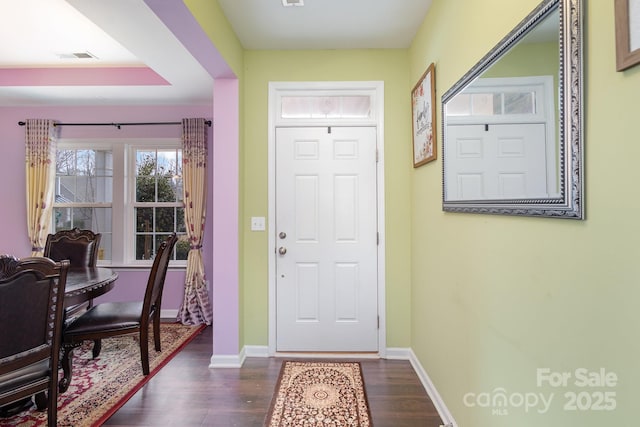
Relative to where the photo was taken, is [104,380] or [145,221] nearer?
[104,380]

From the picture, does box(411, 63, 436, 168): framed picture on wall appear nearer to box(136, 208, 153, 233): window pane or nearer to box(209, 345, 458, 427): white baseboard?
box(209, 345, 458, 427): white baseboard

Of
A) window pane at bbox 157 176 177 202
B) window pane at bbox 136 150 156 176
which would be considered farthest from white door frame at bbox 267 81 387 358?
window pane at bbox 136 150 156 176

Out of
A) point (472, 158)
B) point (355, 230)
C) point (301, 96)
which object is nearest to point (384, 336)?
point (355, 230)

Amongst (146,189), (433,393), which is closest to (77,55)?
(146,189)

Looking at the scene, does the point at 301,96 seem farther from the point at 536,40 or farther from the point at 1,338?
the point at 1,338

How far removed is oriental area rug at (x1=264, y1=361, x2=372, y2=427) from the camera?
1.90 m

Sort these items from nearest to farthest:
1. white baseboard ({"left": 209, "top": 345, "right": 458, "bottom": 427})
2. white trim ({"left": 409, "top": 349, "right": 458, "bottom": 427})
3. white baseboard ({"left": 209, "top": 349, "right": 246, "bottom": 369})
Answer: white trim ({"left": 409, "top": 349, "right": 458, "bottom": 427}), white baseboard ({"left": 209, "top": 345, "right": 458, "bottom": 427}), white baseboard ({"left": 209, "top": 349, "right": 246, "bottom": 369})

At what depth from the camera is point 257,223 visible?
280 centimetres

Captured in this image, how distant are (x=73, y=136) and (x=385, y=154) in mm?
3705

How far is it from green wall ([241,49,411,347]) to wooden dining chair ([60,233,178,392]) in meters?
0.69

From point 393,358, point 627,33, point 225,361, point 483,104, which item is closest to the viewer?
point 627,33

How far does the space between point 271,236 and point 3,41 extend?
2.90 metres

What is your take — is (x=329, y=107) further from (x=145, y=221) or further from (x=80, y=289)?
(x=145, y=221)

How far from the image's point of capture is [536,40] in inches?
42.0
